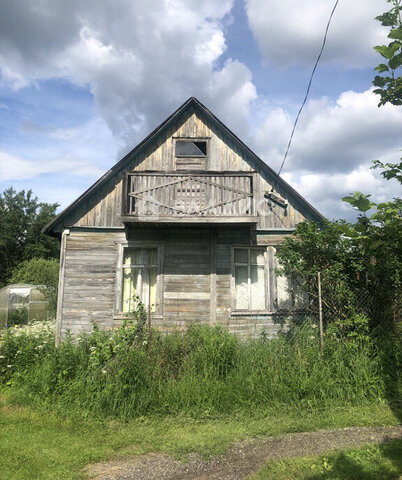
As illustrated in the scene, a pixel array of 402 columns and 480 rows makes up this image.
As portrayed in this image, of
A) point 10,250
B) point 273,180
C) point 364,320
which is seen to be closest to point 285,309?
point 364,320

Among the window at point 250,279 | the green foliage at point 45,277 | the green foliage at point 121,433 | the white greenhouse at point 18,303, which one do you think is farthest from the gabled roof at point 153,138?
the white greenhouse at point 18,303

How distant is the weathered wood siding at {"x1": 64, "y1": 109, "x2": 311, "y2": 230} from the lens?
10008 millimetres

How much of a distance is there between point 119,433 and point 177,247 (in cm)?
546

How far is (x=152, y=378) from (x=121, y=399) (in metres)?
0.61

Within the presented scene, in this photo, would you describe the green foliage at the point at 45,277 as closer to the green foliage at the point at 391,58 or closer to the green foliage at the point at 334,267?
the green foliage at the point at 334,267

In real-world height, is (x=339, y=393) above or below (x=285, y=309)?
below

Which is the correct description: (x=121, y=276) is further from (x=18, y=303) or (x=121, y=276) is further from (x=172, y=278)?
(x=18, y=303)

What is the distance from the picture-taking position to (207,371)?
6301mm

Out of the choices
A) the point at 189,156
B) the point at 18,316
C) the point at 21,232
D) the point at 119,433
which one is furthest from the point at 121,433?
the point at 21,232

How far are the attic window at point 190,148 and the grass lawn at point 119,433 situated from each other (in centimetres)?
760

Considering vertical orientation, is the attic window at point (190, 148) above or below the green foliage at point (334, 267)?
above

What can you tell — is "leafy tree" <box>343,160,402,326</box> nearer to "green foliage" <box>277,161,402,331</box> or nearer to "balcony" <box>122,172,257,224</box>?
"green foliage" <box>277,161,402,331</box>

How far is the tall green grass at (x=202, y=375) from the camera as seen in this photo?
19.1 ft

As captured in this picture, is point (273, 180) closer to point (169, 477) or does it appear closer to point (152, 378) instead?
point (152, 378)
